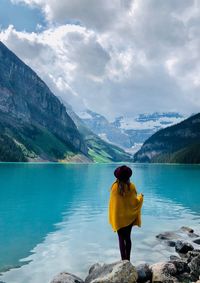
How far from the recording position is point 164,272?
19.5 metres

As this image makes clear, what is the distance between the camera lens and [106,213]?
5059 cm

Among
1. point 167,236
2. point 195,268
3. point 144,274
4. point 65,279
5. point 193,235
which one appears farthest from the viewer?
point 193,235

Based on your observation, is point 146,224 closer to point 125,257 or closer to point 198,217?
point 198,217

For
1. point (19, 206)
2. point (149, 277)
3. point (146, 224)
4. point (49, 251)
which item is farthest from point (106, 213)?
point (149, 277)

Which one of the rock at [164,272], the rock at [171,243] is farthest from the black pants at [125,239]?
the rock at [171,243]

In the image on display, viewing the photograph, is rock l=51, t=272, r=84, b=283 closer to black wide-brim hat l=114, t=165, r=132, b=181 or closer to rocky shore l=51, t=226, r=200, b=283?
rocky shore l=51, t=226, r=200, b=283

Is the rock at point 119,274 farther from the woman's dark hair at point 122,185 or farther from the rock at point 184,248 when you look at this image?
the rock at point 184,248

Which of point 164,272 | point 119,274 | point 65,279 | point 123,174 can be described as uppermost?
point 123,174

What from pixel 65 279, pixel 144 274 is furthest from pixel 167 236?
pixel 65 279

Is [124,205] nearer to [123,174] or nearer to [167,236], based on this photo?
[123,174]

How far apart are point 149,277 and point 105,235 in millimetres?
15875

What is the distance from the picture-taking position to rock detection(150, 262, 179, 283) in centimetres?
1889

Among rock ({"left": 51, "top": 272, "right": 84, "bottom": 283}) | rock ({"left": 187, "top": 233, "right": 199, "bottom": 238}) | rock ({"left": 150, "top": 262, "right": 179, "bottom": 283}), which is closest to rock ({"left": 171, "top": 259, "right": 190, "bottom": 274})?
rock ({"left": 150, "top": 262, "right": 179, "bottom": 283})

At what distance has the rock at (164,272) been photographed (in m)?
18.9
